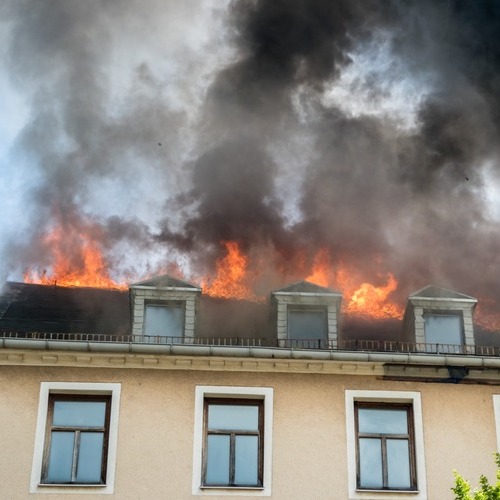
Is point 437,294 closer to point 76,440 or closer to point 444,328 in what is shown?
point 444,328

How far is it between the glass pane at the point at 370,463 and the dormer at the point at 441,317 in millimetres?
2519

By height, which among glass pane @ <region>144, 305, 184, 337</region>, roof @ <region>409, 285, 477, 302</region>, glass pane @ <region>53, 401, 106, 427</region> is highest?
roof @ <region>409, 285, 477, 302</region>

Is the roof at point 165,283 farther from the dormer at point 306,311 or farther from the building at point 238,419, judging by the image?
the dormer at point 306,311

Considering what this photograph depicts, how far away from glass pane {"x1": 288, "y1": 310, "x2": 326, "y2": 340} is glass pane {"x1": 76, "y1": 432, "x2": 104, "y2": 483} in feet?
13.9

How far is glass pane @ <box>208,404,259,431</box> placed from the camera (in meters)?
16.1

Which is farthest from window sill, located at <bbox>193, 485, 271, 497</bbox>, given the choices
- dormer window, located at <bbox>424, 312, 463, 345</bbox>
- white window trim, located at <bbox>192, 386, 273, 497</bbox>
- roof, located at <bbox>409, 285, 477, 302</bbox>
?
roof, located at <bbox>409, 285, 477, 302</bbox>

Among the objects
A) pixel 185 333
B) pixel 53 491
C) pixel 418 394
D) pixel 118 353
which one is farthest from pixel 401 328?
pixel 53 491

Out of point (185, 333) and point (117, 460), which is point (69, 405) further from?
point (185, 333)

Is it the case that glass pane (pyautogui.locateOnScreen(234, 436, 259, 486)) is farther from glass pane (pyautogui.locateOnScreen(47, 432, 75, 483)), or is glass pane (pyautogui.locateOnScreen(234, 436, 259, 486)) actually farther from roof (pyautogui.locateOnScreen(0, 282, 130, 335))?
roof (pyautogui.locateOnScreen(0, 282, 130, 335))

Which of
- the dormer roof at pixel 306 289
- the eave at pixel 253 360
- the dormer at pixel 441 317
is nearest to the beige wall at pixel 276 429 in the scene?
the eave at pixel 253 360

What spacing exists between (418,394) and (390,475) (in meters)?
1.50

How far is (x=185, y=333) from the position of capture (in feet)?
57.5

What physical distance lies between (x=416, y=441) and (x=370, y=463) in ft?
2.92

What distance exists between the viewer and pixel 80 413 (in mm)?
16016
